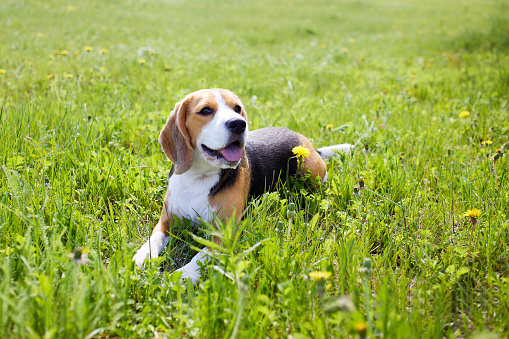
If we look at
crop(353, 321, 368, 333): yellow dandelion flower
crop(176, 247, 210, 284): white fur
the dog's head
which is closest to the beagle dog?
the dog's head

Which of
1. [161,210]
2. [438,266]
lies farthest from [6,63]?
[438,266]

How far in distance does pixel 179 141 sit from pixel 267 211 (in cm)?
97

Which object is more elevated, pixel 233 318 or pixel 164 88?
pixel 164 88

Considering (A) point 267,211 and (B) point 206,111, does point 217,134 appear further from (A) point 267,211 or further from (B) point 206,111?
(A) point 267,211

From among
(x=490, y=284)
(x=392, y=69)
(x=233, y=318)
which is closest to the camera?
(x=233, y=318)

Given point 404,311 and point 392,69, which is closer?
point 404,311

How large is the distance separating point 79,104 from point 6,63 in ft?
10.4

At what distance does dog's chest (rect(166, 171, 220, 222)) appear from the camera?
3.03m

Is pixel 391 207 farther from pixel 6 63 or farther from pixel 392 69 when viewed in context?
pixel 6 63

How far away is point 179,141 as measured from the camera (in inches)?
118

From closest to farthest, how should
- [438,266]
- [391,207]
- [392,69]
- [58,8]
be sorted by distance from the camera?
1. [438,266]
2. [391,207]
3. [392,69]
4. [58,8]

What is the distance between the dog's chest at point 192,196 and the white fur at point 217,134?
0.67ft

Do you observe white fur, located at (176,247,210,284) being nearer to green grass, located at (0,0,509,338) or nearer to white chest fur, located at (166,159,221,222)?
green grass, located at (0,0,509,338)

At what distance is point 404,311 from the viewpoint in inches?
80.5
